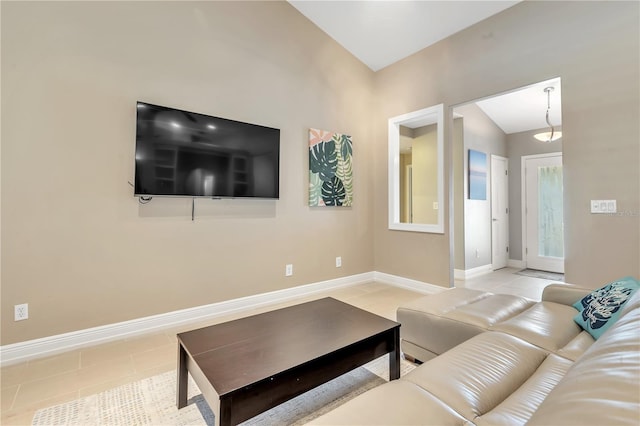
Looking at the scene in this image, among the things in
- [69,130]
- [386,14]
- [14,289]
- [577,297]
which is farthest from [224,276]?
[386,14]

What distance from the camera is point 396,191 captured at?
4.45 metres

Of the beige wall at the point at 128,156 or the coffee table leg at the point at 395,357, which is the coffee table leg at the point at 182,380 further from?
the beige wall at the point at 128,156

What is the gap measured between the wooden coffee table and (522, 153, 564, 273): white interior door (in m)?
5.02

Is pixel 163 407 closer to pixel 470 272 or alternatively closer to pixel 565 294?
pixel 565 294

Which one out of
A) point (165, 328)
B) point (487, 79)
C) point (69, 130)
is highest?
point (487, 79)

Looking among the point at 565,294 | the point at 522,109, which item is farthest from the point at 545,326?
the point at 522,109

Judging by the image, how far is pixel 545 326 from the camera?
1639 mm

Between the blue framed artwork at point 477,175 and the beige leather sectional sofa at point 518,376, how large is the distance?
3136mm

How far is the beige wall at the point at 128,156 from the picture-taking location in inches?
88.4

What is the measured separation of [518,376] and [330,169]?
10.6ft

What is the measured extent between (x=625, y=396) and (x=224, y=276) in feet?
10.3

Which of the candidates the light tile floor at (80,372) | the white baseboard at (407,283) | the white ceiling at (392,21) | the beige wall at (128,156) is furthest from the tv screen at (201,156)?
the white baseboard at (407,283)

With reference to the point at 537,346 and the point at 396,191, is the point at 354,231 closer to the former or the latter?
the point at 396,191

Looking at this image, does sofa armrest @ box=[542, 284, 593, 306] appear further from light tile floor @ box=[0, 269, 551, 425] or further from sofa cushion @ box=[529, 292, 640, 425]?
sofa cushion @ box=[529, 292, 640, 425]
